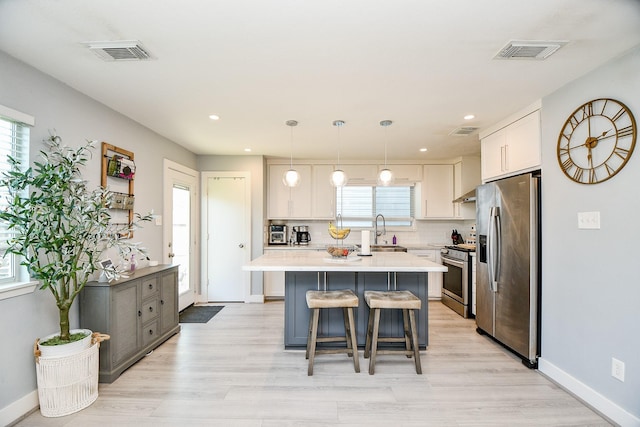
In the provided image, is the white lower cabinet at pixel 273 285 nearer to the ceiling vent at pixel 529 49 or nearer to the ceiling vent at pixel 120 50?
the ceiling vent at pixel 120 50

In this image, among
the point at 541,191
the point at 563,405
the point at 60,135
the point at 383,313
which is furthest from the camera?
the point at 383,313

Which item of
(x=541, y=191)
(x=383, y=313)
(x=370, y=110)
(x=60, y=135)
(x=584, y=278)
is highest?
(x=370, y=110)

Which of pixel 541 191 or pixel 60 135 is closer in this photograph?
pixel 60 135

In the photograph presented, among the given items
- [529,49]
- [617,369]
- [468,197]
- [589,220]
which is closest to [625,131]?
[589,220]

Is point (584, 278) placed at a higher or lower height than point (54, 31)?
lower

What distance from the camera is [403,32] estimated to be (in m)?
1.77

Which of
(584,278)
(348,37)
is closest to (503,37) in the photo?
(348,37)

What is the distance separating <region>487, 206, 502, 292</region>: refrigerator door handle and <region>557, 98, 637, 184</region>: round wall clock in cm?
79

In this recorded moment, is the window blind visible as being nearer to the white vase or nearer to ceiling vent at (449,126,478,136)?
the white vase

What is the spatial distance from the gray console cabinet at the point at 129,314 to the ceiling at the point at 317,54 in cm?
167

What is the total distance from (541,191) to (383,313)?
1.83 m

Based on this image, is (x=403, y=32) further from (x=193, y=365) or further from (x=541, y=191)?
(x=193, y=365)

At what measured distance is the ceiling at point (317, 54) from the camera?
5.27 feet

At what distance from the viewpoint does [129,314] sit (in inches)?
108
